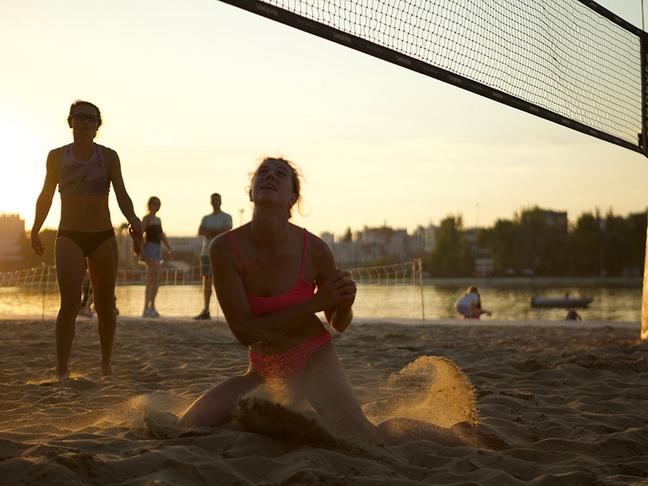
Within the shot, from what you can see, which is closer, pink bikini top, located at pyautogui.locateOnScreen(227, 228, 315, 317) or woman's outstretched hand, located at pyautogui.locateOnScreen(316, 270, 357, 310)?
woman's outstretched hand, located at pyautogui.locateOnScreen(316, 270, 357, 310)

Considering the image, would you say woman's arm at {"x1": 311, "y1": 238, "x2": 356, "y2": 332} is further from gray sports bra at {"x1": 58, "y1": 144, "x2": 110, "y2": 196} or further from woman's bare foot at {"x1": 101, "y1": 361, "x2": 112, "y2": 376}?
woman's bare foot at {"x1": 101, "y1": 361, "x2": 112, "y2": 376}

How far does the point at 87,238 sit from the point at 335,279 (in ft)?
7.44

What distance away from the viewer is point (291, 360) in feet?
9.54

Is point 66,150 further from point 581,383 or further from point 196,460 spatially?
point 581,383

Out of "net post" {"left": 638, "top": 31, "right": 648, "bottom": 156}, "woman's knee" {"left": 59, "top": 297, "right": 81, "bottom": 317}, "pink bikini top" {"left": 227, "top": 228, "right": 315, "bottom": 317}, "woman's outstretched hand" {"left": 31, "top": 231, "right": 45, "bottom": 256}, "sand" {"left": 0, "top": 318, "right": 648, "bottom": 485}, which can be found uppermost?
"net post" {"left": 638, "top": 31, "right": 648, "bottom": 156}

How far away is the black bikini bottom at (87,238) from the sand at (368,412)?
84cm

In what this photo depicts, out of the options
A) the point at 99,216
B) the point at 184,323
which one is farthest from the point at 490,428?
the point at 184,323

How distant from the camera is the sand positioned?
7.75 feet

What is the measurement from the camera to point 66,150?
4.51 metres

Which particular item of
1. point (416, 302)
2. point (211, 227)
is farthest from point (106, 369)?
point (416, 302)

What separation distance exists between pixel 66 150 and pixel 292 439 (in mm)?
2744

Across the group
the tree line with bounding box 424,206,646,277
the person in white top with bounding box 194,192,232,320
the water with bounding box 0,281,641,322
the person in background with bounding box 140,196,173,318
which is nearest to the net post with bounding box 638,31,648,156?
the water with bounding box 0,281,641,322

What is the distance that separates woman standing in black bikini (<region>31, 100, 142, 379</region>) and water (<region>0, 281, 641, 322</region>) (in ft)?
15.3

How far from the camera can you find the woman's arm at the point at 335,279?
2.77 metres
